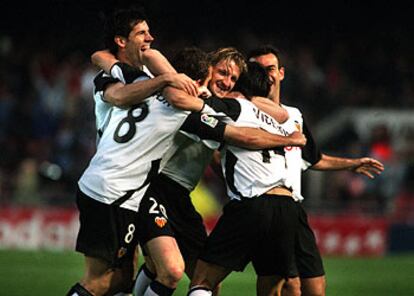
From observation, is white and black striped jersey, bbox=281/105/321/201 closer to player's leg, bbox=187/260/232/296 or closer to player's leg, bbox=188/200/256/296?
player's leg, bbox=188/200/256/296

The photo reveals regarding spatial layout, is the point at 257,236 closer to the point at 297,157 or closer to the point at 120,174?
the point at 297,157

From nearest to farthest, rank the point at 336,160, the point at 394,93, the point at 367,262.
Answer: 1. the point at 336,160
2. the point at 367,262
3. the point at 394,93

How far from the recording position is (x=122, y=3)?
2089 cm

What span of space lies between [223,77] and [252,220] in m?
1.03

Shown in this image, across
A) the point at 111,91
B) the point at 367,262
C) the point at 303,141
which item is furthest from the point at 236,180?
the point at 367,262

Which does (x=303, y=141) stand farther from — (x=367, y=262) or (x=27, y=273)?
(x=367, y=262)

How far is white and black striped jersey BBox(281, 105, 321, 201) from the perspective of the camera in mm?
7965

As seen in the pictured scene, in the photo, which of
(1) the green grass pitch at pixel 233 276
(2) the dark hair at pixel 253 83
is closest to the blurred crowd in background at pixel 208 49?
(1) the green grass pitch at pixel 233 276

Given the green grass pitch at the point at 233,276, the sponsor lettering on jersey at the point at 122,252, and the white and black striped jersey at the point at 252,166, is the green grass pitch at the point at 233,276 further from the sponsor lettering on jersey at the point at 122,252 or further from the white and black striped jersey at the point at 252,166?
the white and black striped jersey at the point at 252,166

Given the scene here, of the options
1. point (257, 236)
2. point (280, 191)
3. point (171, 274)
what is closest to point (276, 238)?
point (257, 236)

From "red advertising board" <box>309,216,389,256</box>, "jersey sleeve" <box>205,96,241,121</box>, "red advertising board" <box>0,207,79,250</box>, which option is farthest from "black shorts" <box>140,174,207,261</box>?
"red advertising board" <box>309,216,389,256</box>

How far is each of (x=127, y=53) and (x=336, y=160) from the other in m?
1.92

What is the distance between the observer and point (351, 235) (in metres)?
17.3

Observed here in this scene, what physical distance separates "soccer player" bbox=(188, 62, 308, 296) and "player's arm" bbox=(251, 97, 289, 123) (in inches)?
3.8
